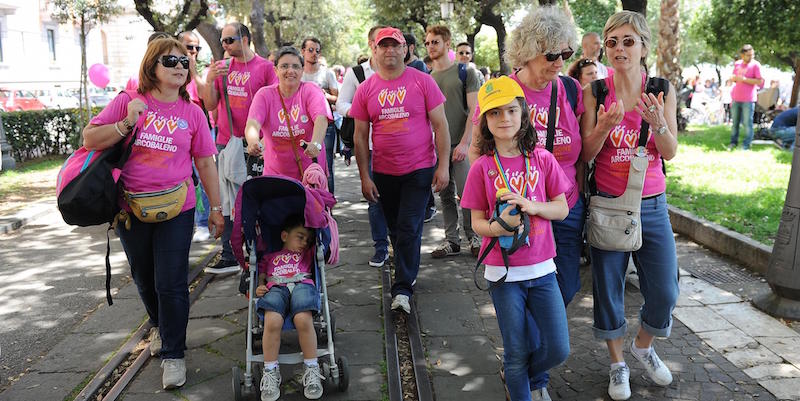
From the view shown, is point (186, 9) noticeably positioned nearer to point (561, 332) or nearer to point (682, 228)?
point (682, 228)

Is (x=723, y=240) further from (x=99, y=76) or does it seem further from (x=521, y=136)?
(x=99, y=76)

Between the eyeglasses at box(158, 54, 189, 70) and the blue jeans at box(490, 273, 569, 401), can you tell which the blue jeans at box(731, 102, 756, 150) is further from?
the eyeglasses at box(158, 54, 189, 70)

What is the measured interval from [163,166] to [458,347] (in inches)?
90.1

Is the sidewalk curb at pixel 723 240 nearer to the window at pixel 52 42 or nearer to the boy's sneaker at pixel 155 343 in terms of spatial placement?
the boy's sneaker at pixel 155 343

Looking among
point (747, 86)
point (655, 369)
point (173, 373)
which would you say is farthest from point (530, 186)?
point (747, 86)

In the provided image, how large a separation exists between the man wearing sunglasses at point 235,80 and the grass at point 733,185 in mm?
5038

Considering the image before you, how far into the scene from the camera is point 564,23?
12.1 ft

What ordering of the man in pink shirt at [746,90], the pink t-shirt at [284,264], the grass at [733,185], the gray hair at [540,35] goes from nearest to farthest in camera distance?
the gray hair at [540,35] → the pink t-shirt at [284,264] → the grass at [733,185] → the man in pink shirt at [746,90]

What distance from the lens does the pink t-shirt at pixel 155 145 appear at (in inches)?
157

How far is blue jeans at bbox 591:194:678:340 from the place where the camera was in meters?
3.79

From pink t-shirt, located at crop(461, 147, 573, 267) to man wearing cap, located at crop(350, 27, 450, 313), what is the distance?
6.16ft

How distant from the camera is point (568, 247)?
3.81m

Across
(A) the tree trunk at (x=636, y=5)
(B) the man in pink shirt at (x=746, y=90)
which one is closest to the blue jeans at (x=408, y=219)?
(A) the tree trunk at (x=636, y=5)

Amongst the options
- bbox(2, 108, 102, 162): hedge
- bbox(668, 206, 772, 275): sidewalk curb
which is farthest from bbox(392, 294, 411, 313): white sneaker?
bbox(2, 108, 102, 162): hedge
